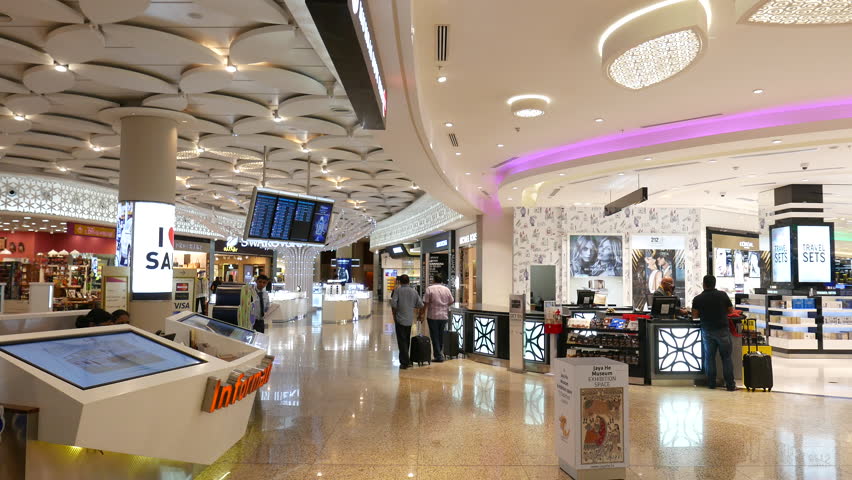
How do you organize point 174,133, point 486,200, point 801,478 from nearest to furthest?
point 801,478
point 174,133
point 486,200

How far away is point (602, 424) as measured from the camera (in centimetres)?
382

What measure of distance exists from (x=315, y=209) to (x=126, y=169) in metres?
3.77

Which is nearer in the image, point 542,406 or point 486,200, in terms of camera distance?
point 542,406

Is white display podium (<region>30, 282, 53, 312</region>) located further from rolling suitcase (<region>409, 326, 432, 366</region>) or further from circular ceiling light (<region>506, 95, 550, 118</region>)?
circular ceiling light (<region>506, 95, 550, 118</region>)

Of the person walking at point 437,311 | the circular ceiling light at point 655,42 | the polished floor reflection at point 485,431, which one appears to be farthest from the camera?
the person walking at point 437,311

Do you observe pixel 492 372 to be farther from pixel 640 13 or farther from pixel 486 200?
pixel 486 200

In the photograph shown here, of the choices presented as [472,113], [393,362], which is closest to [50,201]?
[393,362]

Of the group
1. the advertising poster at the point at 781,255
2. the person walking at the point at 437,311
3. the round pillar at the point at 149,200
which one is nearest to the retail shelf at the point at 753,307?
the advertising poster at the point at 781,255

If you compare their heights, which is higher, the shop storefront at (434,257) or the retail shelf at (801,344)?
the shop storefront at (434,257)

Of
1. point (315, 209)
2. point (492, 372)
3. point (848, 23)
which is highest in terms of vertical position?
point (848, 23)

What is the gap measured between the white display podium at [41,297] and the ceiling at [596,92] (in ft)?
27.8

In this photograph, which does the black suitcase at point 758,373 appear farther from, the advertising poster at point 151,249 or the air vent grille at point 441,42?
the advertising poster at point 151,249

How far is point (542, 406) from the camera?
595 cm

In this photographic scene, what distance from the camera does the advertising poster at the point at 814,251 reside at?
10805 mm
